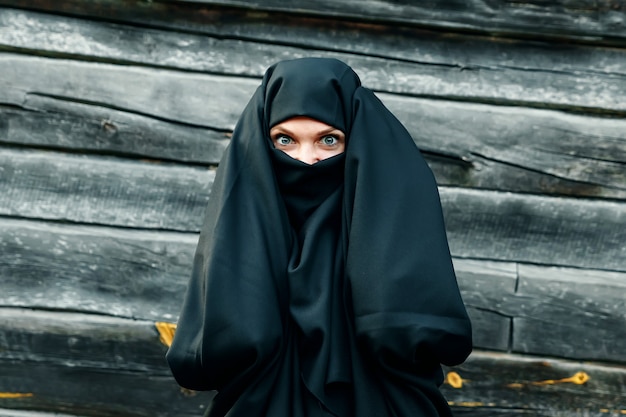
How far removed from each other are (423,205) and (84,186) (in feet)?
5.00

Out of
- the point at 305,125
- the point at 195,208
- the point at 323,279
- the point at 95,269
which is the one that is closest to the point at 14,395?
the point at 95,269

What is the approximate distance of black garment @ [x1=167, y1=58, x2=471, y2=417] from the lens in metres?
2.38

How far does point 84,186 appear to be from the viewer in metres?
3.48

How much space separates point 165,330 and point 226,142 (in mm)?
749

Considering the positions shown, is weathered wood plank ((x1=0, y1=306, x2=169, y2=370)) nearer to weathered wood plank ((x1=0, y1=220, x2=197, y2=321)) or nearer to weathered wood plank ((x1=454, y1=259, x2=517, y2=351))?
weathered wood plank ((x1=0, y1=220, x2=197, y2=321))

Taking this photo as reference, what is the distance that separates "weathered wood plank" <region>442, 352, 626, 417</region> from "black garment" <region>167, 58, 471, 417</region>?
94cm

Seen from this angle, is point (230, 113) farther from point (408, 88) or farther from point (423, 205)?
point (423, 205)

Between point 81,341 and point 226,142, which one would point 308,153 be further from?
point 81,341

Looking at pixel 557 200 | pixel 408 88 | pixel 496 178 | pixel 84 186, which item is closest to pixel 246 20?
pixel 408 88

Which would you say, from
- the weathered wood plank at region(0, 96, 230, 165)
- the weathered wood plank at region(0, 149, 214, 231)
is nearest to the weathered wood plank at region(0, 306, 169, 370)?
the weathered wood plank at region(0, 149, 214, 231)

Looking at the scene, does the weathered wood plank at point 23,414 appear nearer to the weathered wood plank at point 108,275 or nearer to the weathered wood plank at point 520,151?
the weathered wood plank at point 108,275

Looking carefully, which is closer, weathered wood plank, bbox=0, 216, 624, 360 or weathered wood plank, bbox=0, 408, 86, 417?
weathered wood plank, bbox=0, 216, 624, 360

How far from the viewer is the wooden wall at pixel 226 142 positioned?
11.1 ft

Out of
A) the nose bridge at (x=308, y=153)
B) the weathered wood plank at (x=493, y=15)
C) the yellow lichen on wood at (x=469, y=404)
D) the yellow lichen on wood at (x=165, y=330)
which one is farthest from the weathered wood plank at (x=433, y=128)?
the nose bridge at (x=308, y=153)
